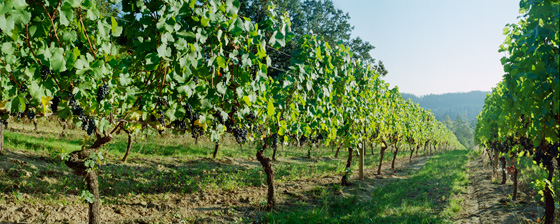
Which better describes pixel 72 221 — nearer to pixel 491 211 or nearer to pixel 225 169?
pixel 225 169

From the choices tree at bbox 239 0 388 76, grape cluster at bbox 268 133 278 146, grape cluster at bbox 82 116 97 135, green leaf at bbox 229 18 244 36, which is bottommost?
grape cluster at bbox 268 133 278 146

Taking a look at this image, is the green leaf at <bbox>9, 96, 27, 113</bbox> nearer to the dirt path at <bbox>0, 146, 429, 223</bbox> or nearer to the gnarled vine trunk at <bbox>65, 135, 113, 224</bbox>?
the gnarled vine trunk at <bbox>65, 135, 113, 224</bbox>

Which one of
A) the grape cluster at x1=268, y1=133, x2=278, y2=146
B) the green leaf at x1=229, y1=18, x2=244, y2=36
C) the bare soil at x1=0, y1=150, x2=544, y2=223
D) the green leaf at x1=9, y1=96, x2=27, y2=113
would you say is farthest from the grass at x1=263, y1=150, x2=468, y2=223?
the green leaf at x1=9, y1=96, x2=27, y2=113

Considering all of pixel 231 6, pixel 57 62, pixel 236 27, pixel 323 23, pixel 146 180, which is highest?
pixel 323 23

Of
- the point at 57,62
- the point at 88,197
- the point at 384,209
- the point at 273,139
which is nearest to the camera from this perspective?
the point at 57,62

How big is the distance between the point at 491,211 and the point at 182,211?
8.20 m

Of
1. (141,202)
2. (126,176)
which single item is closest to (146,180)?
(126,176)

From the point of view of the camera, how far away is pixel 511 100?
139 inches

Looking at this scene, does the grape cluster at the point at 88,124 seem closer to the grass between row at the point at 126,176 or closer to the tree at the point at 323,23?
the grass between row at the point at 126,176

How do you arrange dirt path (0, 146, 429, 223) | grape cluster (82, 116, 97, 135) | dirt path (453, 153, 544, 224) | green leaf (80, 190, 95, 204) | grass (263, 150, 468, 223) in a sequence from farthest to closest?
1. dirt path (453, 153, 544, 224)
2. grass (263, 150, 468, 223)
3. dirt path (0, 146, 429, 223)
4. green leaf (80, 190, 95, 204)
5. grape cluster (82, 116, 97, 135)

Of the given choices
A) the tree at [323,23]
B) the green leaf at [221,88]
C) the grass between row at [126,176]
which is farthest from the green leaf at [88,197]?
the tree at [323,23]

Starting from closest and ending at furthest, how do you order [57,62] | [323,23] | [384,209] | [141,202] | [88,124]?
[57,62] → [88,124] → [141,202] → [384,209] → [323,23]

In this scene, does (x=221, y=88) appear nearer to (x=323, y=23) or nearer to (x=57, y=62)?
(x=57, y=62)

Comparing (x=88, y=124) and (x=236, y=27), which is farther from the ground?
(x=236, y=27)
